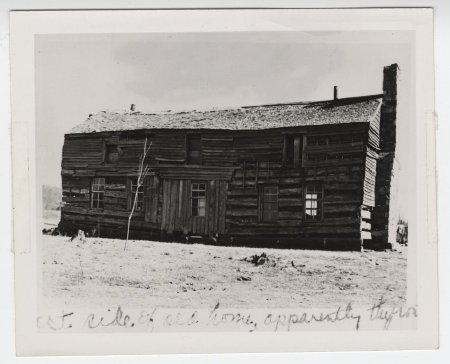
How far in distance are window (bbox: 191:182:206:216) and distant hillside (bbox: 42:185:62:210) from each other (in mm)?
1354

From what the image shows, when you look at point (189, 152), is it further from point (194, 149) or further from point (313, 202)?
point (313, 202)

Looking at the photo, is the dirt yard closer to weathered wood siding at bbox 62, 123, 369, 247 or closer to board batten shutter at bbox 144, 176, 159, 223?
weathered wood siding at bbox 62, 123, 369, 247

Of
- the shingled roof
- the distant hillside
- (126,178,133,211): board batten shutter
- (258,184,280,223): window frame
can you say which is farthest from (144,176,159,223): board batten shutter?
(258,184,280,223): window frame

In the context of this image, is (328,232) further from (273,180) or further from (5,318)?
(5,318)

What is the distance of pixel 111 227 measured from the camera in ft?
17.9

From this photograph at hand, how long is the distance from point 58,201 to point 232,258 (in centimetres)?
160

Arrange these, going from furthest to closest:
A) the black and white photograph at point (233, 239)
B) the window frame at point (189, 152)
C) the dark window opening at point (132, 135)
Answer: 1. the window frame at point (189, 152)
2. the dark window opening at point (132, 135)
3. the black and white photograph at point (233, 239)

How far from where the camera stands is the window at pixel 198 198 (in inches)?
237

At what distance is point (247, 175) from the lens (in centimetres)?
584

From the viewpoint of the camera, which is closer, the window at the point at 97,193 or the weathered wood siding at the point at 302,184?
the weathered wood siding at the point at 302,184

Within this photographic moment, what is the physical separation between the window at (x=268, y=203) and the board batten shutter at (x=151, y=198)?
1014 mm

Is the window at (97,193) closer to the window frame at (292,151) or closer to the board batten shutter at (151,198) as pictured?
the board batten shutter at (151,198)

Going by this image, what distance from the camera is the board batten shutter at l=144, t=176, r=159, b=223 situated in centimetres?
561

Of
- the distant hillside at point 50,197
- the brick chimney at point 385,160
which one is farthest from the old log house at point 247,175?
the distant hillside at point 50,197
